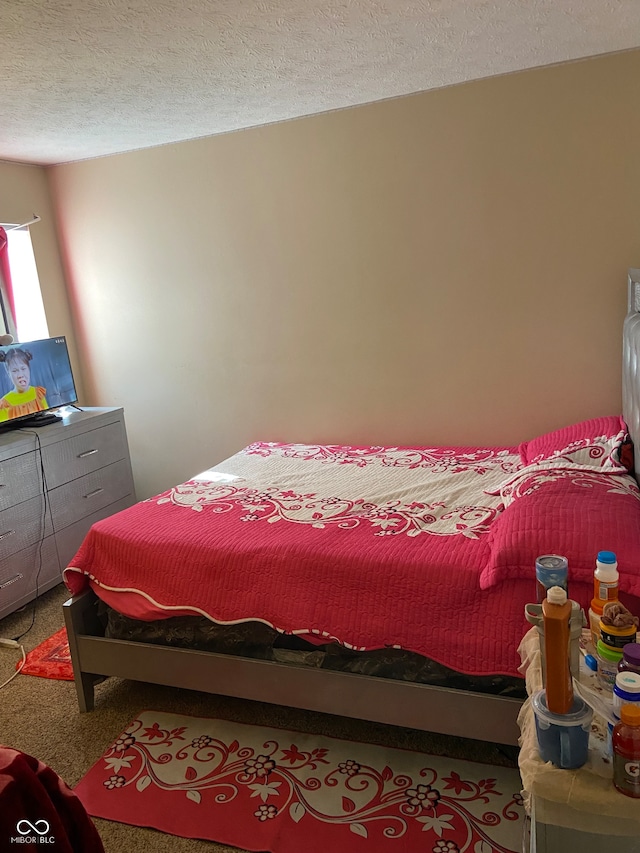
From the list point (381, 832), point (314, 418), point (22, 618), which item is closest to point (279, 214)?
point (314, 418)

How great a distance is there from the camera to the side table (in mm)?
1047

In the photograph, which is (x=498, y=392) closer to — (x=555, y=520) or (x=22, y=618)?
(x=555, y=520)

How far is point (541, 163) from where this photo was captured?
114 inches

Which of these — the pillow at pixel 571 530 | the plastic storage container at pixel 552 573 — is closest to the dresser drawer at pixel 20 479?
the pillow at pixel 571 530

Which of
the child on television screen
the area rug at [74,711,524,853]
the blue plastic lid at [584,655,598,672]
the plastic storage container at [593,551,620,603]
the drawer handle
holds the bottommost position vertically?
the area rug at [74,711,524,853]

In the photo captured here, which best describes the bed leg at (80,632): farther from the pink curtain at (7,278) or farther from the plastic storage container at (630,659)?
the pink curtain at (7,278)

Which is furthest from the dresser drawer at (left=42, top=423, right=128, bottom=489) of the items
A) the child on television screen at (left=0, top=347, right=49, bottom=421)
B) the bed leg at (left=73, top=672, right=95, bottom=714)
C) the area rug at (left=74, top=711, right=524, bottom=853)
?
the area rug at (left=74, top=711, right=524, bottom=853)

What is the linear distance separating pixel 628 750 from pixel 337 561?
1100 millimetres

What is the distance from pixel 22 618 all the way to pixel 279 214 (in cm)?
245

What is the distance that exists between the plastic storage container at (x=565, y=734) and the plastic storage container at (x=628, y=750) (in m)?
0.05

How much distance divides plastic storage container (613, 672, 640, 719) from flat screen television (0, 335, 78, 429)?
9.96 feet

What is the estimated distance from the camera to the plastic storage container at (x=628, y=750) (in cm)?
102

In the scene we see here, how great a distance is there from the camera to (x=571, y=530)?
1.76 metres

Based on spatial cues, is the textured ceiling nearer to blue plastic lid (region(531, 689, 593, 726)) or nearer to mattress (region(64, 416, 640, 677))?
mattress (region(64, 416, 640, 677))
